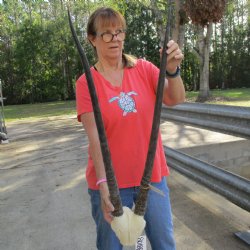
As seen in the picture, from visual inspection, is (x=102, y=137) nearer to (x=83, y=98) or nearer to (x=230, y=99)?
(x=83, y=98)

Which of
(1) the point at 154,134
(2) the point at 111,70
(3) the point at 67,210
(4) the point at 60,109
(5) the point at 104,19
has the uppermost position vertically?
(5) the point at 104,19

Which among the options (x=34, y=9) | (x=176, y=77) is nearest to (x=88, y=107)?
(x=176, y=77)

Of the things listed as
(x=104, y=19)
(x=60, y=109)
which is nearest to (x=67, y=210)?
(x=104, y=19)

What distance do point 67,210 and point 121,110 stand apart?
230 centimetres

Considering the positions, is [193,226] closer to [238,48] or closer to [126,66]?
[126,66]

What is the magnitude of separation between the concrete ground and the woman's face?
173 centimetres

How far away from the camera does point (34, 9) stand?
35.3 meters

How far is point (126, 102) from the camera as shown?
83.4 inches

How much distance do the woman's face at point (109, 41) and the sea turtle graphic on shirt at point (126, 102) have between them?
23 cm

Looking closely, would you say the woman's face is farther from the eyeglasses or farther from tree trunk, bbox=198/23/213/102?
tree trunk, bbox=198/23/213/102

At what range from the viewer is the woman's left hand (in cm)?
182

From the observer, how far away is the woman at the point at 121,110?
6.91ft

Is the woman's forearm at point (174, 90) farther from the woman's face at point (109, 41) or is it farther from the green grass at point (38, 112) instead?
the green grass at point (38, 112)

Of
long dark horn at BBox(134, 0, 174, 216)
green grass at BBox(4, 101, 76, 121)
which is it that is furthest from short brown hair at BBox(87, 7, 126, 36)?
green grass at BBox(4, 101, 76, 121)
